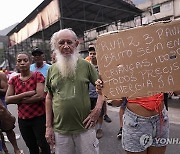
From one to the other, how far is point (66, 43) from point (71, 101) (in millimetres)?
551

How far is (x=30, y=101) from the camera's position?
3.10 metres

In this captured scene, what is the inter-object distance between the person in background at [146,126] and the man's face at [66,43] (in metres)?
0.47

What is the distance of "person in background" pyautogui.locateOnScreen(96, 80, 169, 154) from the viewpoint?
213 centimetres

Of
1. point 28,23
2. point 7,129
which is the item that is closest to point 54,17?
point 28,23

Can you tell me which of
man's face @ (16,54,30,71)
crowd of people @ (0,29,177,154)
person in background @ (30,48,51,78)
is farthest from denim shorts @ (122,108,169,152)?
person in background @ (30,48,51,78)

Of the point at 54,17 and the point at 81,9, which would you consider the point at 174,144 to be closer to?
the point at 54,17

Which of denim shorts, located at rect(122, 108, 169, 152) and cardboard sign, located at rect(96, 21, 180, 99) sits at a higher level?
cardboard sign, located at rect(96, 21, 180, 99)

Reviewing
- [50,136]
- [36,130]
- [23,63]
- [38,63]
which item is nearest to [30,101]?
[36,130]

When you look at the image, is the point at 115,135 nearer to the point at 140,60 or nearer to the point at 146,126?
the point at 146,126

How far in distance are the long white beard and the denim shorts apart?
684 mm

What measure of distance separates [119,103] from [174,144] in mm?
2122

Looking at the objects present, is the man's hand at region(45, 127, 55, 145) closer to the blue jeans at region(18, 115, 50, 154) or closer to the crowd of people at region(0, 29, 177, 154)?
the crowd of people at region(0, 29, 177, 154)

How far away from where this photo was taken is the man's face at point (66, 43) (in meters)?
2.31

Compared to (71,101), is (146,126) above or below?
below
